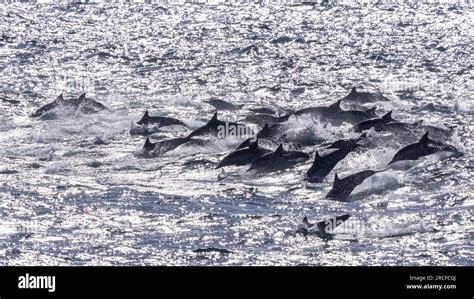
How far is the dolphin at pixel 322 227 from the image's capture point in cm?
2664

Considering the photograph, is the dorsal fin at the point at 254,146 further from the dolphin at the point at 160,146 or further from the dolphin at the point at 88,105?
the dolphin at the point at 88,105

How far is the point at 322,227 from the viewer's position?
26.9m

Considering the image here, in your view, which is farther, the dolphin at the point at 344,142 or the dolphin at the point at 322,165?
the dolphin at the point at 344,142

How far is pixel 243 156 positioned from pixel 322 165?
263 cm

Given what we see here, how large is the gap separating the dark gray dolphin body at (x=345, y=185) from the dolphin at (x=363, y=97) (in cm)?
1283

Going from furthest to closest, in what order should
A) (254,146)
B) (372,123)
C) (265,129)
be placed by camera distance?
(372,123) → (265,129) → (254,146)

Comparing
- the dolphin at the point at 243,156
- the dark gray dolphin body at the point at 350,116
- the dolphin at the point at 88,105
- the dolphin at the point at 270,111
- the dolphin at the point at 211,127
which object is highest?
the dolphin at the point at 88,105

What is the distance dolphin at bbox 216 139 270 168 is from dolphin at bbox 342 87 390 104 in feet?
33.6

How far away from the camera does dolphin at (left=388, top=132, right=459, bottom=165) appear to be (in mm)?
33312

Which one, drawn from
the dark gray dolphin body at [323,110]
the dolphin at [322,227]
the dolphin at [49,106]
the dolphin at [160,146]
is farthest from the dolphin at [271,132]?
the dolphin at [49,106]

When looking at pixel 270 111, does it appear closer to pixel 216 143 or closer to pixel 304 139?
pixel 304 139

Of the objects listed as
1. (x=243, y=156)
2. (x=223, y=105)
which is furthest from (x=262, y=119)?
(x=243, y=156)

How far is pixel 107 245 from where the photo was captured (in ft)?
85.7

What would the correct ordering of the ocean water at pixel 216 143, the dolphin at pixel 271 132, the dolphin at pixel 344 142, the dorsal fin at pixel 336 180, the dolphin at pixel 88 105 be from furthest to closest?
the dolphin at pixel 88 105 < the dolphin at pixel 271 132 < the dolphin at pixel 344 142 < the dorsal fin at pixel 336 180 < the ocean water at pixel 216 143
